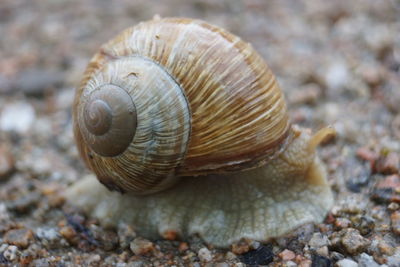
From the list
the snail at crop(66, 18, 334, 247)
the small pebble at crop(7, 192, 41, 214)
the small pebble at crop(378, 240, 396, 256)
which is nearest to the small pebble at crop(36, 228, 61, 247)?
the small pebble at crop(7, 192, 41, 214)

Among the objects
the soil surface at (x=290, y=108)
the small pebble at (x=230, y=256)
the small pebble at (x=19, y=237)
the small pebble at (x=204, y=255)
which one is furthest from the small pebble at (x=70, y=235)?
the small pebble at (x=230, y=256)

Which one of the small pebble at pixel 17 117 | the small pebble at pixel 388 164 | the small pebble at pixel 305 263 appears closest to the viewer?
the small pebble at pixel 305 263

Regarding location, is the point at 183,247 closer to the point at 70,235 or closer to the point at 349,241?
the point at 70,235

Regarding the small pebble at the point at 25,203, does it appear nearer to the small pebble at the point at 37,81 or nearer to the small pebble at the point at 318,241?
the small pebble at the point at 37,81

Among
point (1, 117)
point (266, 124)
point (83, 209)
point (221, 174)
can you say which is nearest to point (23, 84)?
point (1, 117)

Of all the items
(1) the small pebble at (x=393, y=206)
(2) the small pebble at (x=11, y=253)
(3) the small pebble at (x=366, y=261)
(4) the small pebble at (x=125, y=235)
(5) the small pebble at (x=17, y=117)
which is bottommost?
(3) the small pebble at (x=366, y=261)
